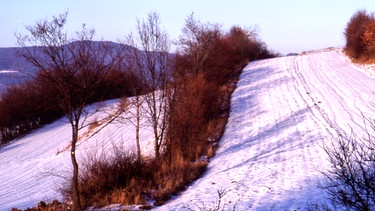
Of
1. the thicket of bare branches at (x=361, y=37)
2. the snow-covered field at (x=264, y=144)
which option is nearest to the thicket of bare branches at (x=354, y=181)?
the snow-covered field at (x=264, y=144)

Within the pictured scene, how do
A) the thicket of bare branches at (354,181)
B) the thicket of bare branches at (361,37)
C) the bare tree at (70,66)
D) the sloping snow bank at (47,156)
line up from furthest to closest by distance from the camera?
the thicket of bare branches at (361,37)
the sloping snow bank at (47,156)
the bare tree at (70,66)
the thicket of bare branches at (354,181)

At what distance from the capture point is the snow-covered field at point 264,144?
1181cm

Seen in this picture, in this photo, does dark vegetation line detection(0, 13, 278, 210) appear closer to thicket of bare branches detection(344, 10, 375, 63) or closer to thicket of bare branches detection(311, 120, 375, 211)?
thicket of bare branches detection(311, 120, 375, 211)

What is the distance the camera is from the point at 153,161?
16250mm

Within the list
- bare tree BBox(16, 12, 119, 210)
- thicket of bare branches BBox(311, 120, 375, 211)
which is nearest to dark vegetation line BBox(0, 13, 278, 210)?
bare tree BBox(16, 12, 119, 210)

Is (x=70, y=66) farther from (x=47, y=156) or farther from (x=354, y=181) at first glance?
(x=47, y=156)

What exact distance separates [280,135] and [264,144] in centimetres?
154

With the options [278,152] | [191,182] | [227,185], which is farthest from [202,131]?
[227,185]

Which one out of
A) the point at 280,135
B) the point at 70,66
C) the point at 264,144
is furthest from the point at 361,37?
the point at 70,66

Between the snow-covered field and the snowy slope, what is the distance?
0.03 m

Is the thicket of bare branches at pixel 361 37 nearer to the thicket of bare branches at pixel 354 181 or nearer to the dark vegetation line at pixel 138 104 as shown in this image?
the dark vegetation line at pixel 138 104

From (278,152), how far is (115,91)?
3383 centimetres

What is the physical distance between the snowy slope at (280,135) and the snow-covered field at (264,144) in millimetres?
31

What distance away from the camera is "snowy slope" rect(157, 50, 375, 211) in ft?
37.3
